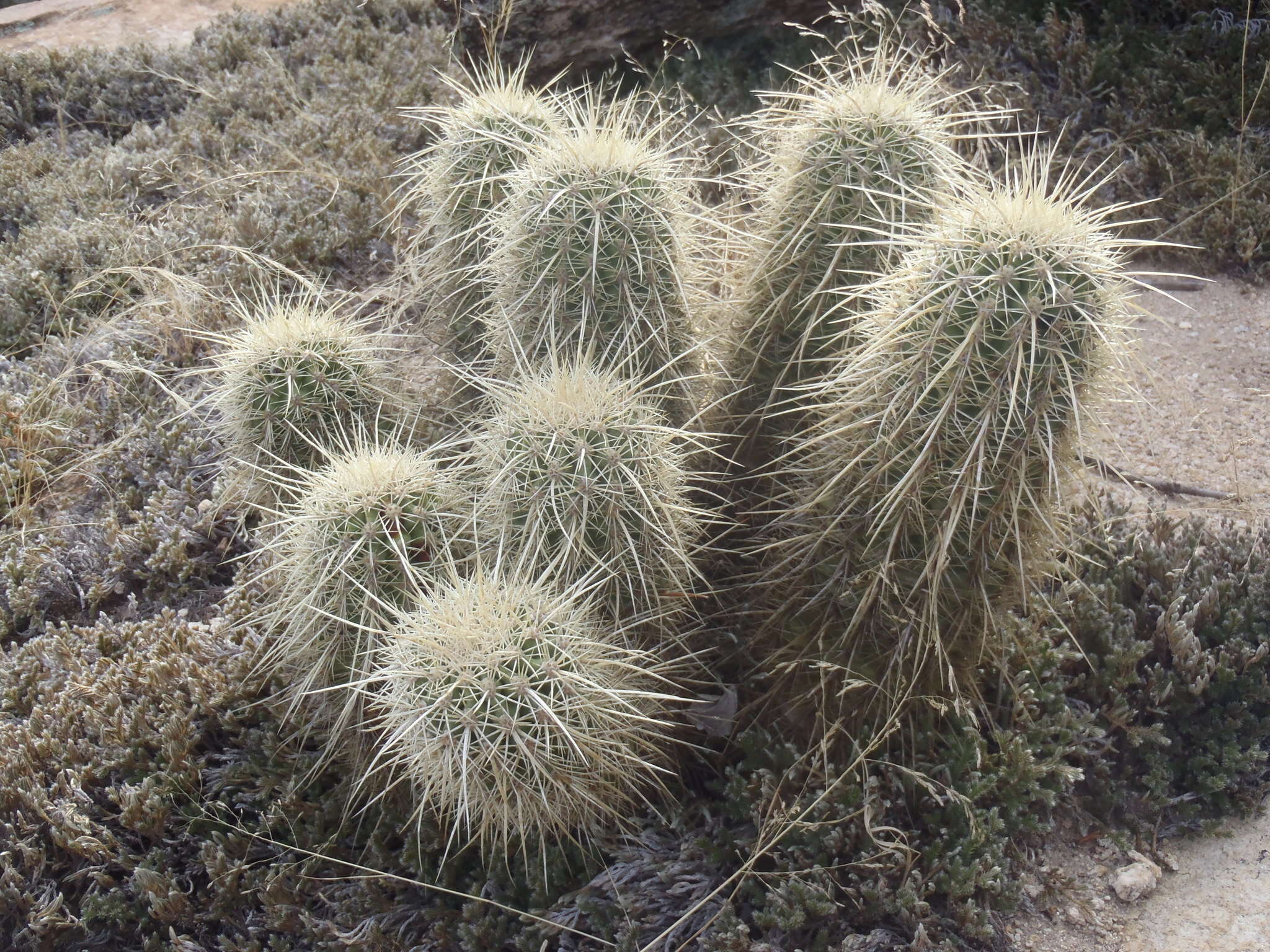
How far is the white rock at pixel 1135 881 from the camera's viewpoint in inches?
117

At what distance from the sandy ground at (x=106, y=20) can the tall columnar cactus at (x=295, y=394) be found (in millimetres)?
6086

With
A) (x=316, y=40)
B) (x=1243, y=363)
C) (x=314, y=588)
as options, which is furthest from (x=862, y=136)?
(x=316, y=40)

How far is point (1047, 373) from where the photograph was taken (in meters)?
2.25

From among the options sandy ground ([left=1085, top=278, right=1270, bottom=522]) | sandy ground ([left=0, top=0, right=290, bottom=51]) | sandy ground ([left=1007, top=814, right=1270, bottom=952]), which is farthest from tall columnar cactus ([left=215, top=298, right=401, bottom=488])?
sandy ground ([left=0, top=0, right=290, bottom=51])

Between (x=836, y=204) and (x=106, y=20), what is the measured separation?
790 cm

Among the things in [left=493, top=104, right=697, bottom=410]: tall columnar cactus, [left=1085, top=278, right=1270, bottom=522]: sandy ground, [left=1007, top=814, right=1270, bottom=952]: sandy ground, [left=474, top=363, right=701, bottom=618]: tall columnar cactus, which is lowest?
[left=1007, top=814, right=1270, bottom=952]: sandy ground

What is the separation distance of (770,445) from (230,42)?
6071 millimetres

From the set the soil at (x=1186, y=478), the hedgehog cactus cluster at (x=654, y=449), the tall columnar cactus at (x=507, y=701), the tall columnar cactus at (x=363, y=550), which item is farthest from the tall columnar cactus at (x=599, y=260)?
the soil at (x=1186, y=478)

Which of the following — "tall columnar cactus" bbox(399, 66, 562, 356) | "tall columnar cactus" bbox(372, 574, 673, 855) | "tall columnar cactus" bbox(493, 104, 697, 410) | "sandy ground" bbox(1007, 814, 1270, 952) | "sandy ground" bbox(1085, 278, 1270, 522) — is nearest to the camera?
"tall columnar cactus" bbox(372, 574, 673, 855)

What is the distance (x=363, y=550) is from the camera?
257cm

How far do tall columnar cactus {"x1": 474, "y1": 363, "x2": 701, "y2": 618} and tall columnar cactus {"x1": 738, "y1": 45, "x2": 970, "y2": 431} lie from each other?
466 mm

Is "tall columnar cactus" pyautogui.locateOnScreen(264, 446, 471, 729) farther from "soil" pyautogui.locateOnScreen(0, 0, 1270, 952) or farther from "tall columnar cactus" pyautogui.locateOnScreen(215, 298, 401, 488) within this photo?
"soil" pyautogui.locateOnScreen(0, 0, 1270, 952)

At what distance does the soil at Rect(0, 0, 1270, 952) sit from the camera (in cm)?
285

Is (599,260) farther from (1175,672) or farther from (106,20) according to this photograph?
(106,20)
